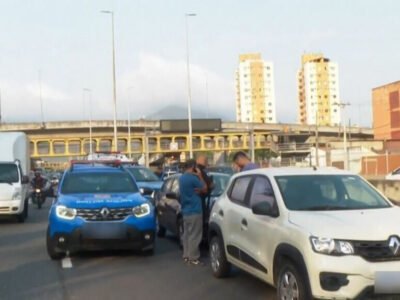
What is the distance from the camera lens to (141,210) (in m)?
11.6

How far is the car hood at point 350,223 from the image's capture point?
6.50m

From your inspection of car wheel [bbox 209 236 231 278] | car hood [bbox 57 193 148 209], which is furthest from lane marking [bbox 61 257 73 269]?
car wheel [bbox 209 236 231 278]

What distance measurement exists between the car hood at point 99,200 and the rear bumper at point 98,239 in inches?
16.4

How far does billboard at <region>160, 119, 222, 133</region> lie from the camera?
50875 mm

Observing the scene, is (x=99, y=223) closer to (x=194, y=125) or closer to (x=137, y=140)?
(x=194, y=125)

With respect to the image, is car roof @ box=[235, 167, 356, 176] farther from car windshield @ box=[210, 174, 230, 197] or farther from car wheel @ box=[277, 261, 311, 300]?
car windshield @ box=[210, 174, 230, 197]

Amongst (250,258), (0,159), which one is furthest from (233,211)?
(0,159)

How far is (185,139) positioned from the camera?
8556 cm

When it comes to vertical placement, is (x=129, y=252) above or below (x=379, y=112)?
below

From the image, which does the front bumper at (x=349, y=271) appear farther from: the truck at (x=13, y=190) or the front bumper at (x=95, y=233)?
the truck at (x=13, y=190)

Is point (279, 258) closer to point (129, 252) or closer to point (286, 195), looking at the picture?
point (286, 195)

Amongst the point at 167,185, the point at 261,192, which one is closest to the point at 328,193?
the point at 261,192

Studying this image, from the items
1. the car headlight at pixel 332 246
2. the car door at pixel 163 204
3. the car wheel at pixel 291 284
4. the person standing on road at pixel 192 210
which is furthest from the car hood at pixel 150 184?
the car headlight at pixel 332 246

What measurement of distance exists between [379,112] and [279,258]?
80.6 meters
